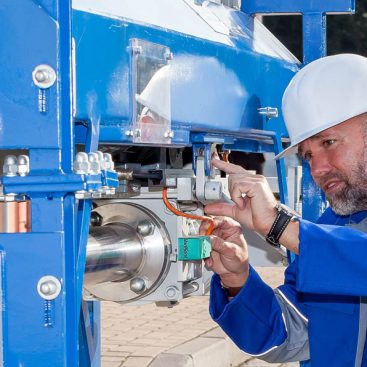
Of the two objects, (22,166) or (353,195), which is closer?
(22,166)

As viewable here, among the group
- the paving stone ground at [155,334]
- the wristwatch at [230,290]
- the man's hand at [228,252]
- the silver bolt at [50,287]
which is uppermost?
the silver bolt at [50,287]

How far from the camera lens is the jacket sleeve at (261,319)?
9.34 feet

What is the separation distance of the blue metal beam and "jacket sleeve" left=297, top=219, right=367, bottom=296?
55.2 inches

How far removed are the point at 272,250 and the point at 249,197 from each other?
1141 mm

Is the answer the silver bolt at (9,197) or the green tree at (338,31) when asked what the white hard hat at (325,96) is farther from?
the green tree at (338,31)

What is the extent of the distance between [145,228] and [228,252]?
285 mm

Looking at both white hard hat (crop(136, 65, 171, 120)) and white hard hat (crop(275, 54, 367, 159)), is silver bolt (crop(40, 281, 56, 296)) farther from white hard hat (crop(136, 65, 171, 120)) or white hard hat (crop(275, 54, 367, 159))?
white hard hat (crop(275, 54, 367, 159))

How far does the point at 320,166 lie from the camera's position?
257 cm

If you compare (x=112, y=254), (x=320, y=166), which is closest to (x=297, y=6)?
(x=320, y=166)

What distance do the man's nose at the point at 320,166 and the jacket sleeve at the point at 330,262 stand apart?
0.37 m

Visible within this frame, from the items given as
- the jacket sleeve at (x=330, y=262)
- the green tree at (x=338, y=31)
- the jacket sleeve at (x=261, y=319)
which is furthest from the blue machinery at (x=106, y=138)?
the green tree at (x=338, y=31)

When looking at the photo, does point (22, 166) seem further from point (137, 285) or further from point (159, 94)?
point (137, 285)

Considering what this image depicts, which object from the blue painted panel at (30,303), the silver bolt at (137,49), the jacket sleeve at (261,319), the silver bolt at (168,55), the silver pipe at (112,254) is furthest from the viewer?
the jacket sleeve at (261,319)

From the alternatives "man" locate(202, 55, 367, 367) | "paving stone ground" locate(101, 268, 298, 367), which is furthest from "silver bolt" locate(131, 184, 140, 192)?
"paving stone ground" locate(101, 268, 298, 367)
